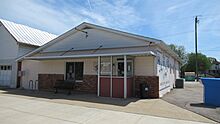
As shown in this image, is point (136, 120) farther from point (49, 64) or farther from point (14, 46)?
point (14, 46)

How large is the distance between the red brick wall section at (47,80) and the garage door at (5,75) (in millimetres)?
4454

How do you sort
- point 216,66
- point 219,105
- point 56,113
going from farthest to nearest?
point 216,66 → point 219,105 → point 56,113

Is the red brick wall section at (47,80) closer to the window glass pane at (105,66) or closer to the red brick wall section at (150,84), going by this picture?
the window glass pane at (105,66)

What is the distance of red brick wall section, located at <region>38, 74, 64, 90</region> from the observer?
15922 millimetres

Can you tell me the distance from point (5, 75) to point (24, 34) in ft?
15.6

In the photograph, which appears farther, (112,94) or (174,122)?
(112,94)

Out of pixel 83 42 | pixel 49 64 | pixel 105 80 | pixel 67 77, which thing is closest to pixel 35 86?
pixel 49 64

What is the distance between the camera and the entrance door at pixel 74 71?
14840 millimetres

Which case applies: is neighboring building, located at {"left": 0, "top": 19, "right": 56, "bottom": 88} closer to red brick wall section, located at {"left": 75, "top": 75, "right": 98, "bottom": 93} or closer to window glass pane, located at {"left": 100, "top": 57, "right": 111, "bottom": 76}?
red brick wall section, located at {"left": 75, "top": 75, "right": 98, "bottom": 93}

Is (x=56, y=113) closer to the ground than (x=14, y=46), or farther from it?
closer to the ground

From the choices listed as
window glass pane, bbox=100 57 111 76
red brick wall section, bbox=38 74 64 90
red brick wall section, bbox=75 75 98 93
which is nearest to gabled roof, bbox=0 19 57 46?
red brick wall section, bbox=38 74 64 90

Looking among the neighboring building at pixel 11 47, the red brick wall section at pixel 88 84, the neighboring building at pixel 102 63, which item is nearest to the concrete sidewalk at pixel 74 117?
the neighboring building at pixel 102 63

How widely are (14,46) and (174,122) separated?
17.5 m

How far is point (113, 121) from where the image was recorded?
6215mm
